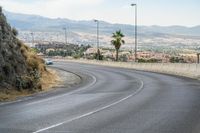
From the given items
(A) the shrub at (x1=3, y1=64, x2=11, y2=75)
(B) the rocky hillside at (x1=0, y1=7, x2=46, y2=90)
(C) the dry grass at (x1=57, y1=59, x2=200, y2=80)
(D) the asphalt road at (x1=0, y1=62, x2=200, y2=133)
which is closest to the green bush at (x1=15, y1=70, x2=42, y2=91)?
(B) the rocky hillside at (x1=0, y1=7, x2=46, y2=90)

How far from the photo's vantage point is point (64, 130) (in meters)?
13.6

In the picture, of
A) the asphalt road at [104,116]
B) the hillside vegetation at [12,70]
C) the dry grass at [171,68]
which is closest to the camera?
the asphalt road at [104,116]

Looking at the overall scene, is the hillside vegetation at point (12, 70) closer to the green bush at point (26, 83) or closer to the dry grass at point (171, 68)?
the green bush at point (26, 83)

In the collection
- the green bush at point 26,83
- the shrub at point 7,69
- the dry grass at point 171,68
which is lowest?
the dry grass at point 171,68

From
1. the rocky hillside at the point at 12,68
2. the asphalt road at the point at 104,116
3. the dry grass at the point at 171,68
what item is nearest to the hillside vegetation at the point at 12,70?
the rocky hillside at the point at 12,68

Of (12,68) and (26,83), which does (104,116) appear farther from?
(12,68)

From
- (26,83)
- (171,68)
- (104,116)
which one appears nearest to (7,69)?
(26,83)

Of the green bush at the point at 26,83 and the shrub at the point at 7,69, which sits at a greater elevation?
the shrub at the point at 7,69

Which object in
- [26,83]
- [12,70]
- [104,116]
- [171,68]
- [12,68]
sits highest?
[12,68]

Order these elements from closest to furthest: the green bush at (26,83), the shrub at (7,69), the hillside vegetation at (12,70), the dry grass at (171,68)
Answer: the hillside vegetation at (12,70) → the green bush at (26,83) → the shrub at (7,69) → the dry grass at (171,68)

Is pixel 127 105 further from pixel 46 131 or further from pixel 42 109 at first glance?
pixel 46 131

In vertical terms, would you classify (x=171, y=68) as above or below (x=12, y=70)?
below

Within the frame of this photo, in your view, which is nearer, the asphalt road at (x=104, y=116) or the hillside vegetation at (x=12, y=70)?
the asphalt road at (x=104, y=116)

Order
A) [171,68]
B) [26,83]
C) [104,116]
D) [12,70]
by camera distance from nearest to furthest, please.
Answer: [104,116] → [26,83] → [12,70] → [171,68]
